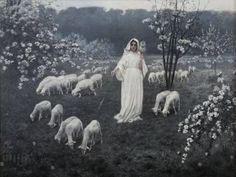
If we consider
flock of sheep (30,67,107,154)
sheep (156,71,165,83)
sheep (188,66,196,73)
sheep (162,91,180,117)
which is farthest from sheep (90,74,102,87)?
sheep (188,66,196,73)

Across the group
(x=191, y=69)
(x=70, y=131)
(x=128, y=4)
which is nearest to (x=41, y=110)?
(x=70, y=131)

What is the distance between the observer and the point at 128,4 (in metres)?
6.48

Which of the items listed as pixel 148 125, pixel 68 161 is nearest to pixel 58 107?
pixel 68 161

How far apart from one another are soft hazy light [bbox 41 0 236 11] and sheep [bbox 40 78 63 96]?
0.86 m

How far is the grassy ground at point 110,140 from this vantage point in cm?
616

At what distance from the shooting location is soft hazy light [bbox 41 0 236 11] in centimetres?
633

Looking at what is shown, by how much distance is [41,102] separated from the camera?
645 centimetres

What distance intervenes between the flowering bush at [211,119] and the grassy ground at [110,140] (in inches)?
3.1

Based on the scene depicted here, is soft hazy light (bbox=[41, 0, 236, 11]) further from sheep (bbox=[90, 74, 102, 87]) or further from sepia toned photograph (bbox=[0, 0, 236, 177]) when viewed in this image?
sheep (bbox=[90, 74, 102, 87])

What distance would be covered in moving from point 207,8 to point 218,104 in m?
1.09

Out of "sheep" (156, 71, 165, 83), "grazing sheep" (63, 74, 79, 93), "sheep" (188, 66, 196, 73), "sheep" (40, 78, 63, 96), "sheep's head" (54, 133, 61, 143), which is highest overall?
"sheep" (188, 66, 196, 73)

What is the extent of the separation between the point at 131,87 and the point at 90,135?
70 cm

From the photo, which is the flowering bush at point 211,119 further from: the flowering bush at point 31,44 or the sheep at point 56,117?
the flowering bush at point 31,44

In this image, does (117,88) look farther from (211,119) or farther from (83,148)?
(211,119)
